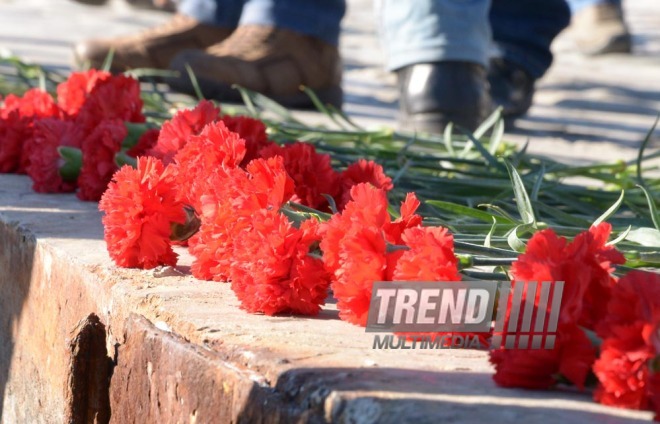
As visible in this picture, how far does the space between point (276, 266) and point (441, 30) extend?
2.02m

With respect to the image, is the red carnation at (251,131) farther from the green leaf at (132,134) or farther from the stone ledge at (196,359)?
the green leaf at (132,134)

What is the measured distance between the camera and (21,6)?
771 centimetres

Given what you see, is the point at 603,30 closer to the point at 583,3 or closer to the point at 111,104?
the point at 583,3

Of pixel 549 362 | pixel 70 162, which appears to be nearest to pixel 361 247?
pixel 549 362

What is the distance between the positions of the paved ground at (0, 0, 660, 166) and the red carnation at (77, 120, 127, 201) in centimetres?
172

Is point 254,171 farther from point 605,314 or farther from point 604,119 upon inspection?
point 604,119

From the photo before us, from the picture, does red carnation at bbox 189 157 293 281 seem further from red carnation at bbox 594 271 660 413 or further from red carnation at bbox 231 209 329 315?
red carnation at bbox 594 271 660 413

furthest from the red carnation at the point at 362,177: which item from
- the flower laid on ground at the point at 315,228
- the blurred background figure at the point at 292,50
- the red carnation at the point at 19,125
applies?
the blurred background figure at the point at 292,50

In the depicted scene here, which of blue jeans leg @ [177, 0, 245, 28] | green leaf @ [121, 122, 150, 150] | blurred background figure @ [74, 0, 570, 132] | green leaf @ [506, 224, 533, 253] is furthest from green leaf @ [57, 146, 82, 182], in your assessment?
blue jeans leg @ [177, 0, 245, 28]

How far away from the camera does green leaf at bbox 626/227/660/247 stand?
1.45 m

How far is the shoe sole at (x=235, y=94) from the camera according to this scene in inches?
148

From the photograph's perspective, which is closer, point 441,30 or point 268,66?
point 441,30

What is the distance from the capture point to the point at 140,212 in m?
1.45

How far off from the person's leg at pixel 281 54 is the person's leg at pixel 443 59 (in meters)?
0.68
